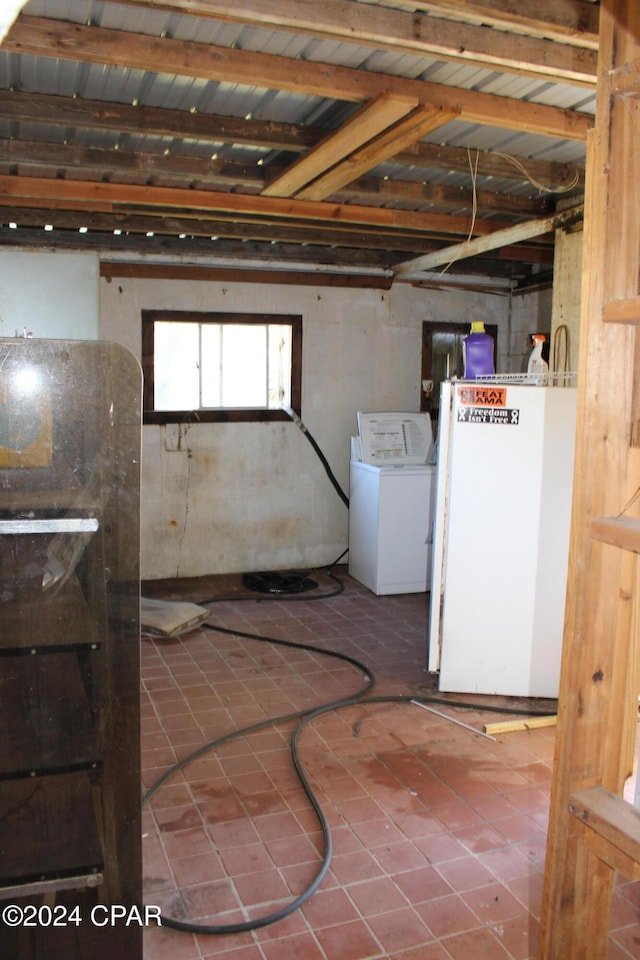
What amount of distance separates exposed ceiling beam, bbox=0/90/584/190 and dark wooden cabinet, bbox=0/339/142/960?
1.89 metres

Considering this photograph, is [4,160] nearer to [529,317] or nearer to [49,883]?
[49,883]

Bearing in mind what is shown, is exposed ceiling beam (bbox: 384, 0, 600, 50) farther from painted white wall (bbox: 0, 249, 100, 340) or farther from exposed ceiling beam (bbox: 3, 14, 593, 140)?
painted white wall (bbox: 0, 249, 100, 340)

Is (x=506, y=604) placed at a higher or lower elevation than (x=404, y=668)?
higher

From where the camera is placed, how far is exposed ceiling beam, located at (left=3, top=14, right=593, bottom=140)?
2279mm

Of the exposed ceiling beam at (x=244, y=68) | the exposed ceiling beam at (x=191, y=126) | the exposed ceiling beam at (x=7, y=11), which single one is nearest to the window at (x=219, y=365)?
the exposed ceiling beam at (x=191, y=126)

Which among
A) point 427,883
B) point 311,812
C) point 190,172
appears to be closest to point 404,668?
point 311,812

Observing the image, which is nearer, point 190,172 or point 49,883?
point 49,883

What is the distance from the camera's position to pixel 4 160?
3.45 m

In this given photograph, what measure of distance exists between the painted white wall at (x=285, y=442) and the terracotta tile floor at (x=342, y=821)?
1.93 metres

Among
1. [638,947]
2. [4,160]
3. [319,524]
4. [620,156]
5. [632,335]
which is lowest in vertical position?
[638,947]

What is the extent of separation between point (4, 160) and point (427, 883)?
343cm

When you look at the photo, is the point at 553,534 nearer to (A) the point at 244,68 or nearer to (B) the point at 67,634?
(A) the point at 244,68

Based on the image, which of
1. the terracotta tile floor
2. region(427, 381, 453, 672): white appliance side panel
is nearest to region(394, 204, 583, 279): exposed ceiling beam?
region(427, 381, 453, 672): white appliance side panel

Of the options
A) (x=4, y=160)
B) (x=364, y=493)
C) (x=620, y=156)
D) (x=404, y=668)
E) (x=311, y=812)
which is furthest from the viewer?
(x=364, y=493)
